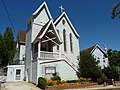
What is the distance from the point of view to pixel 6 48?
95.4ft

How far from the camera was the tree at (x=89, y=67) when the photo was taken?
839 inches

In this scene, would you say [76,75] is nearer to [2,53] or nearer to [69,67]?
[69,67]

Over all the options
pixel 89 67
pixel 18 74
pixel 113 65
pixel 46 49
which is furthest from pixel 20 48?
pixel 113 65

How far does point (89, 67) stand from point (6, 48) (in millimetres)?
17017

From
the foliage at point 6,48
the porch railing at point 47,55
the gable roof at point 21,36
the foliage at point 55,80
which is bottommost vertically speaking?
the foliage at point 55,80

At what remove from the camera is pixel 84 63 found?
2172 centimetres

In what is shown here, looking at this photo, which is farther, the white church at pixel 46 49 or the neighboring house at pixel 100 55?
the neighboring house at pixel 100 55

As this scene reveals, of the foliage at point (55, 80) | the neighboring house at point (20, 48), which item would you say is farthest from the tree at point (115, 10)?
the neighboring house at point (20, 48)

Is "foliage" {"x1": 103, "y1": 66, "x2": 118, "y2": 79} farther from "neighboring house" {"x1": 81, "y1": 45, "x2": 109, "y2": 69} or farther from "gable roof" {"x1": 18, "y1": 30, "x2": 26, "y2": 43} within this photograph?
"gable roof" {"x1": 18, "y1": 30, "x2": 26, "y2": 43}

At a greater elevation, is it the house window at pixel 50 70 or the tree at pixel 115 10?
the tree at pixel 115 10

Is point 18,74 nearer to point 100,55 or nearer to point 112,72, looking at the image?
point 112,72

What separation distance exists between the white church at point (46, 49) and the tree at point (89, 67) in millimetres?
1563

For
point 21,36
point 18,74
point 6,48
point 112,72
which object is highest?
point 21,36

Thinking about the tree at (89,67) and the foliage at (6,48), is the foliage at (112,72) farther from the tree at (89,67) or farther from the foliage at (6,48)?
the foliage at (6,48)
